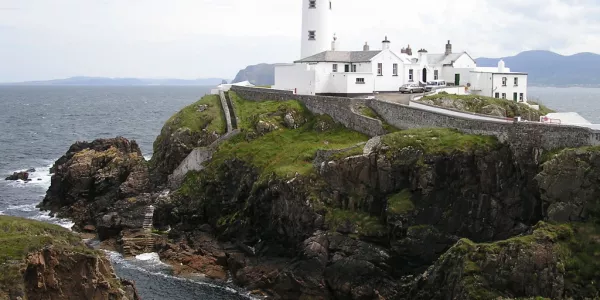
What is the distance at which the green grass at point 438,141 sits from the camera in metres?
48.9

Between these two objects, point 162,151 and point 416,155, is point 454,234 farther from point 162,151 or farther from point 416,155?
point 162,151

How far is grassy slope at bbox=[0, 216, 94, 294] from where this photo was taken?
27.6 meters

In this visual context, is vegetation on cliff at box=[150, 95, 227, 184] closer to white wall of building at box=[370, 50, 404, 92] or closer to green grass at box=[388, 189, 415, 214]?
white wall of building at box=[370, 50, 404, 92]

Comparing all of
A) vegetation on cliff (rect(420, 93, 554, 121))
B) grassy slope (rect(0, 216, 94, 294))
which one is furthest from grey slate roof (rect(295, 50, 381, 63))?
grassy slope (rect(0, 216, 94, 294))

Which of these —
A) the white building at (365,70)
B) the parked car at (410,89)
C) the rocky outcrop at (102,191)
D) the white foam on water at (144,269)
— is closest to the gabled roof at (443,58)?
the white building at (365,70)

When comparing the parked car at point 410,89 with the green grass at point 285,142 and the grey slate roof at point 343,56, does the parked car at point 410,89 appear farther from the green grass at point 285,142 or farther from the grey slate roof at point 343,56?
the green grass at point 285,142

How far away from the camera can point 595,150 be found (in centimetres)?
4153

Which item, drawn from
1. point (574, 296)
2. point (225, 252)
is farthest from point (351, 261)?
point (574, 296)

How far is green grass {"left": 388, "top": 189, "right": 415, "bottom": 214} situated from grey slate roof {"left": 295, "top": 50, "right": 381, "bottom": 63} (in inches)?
1059

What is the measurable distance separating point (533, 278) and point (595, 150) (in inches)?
381

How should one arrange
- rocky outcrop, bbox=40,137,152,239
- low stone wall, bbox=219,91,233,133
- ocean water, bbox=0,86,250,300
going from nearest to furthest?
ocean water, bbox=0,86,250,300 < rocky outcrop, bbox=40,137,152,239 < low stone wall, bbox=219,91,233,133

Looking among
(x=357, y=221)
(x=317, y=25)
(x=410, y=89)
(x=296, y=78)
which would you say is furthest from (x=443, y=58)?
(x=357, y=221)

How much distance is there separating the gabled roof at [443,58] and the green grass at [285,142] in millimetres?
18622

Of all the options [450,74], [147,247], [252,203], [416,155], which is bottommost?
[147,247]
